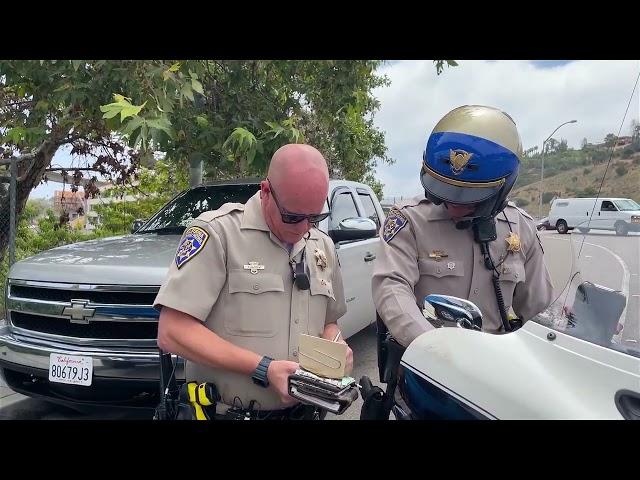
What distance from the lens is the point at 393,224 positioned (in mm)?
2152

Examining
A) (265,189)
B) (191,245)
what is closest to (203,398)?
(191,245)

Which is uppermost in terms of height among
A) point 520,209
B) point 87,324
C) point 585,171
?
point 585,171

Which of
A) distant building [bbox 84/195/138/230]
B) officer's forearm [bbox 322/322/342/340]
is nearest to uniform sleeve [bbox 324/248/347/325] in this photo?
officer's forearm [bbox 322/322/342/340]

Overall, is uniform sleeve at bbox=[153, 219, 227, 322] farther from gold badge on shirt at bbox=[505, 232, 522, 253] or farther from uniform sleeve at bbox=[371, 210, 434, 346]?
gold badge on shirt at bbox=[505, 232, 522, 253]

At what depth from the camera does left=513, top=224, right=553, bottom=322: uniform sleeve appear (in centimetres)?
215

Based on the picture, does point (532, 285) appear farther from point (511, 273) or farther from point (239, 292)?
point (239, 292)

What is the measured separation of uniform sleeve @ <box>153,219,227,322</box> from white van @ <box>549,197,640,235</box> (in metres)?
1.10

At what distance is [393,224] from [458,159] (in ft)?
1.34

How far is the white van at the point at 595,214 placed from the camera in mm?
1396

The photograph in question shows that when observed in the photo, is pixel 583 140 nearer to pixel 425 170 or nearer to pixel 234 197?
pixel 425 170

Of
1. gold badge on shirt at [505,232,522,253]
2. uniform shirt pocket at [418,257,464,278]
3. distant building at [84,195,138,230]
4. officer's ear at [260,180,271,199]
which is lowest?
distant building at [84,195,138,230]

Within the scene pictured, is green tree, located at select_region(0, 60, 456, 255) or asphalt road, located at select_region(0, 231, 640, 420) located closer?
asphalt road, located at select_region(0, 231, 640, 420)

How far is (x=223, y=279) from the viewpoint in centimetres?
180

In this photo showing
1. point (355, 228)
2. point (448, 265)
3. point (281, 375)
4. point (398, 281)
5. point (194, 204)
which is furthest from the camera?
point (194, 204)
